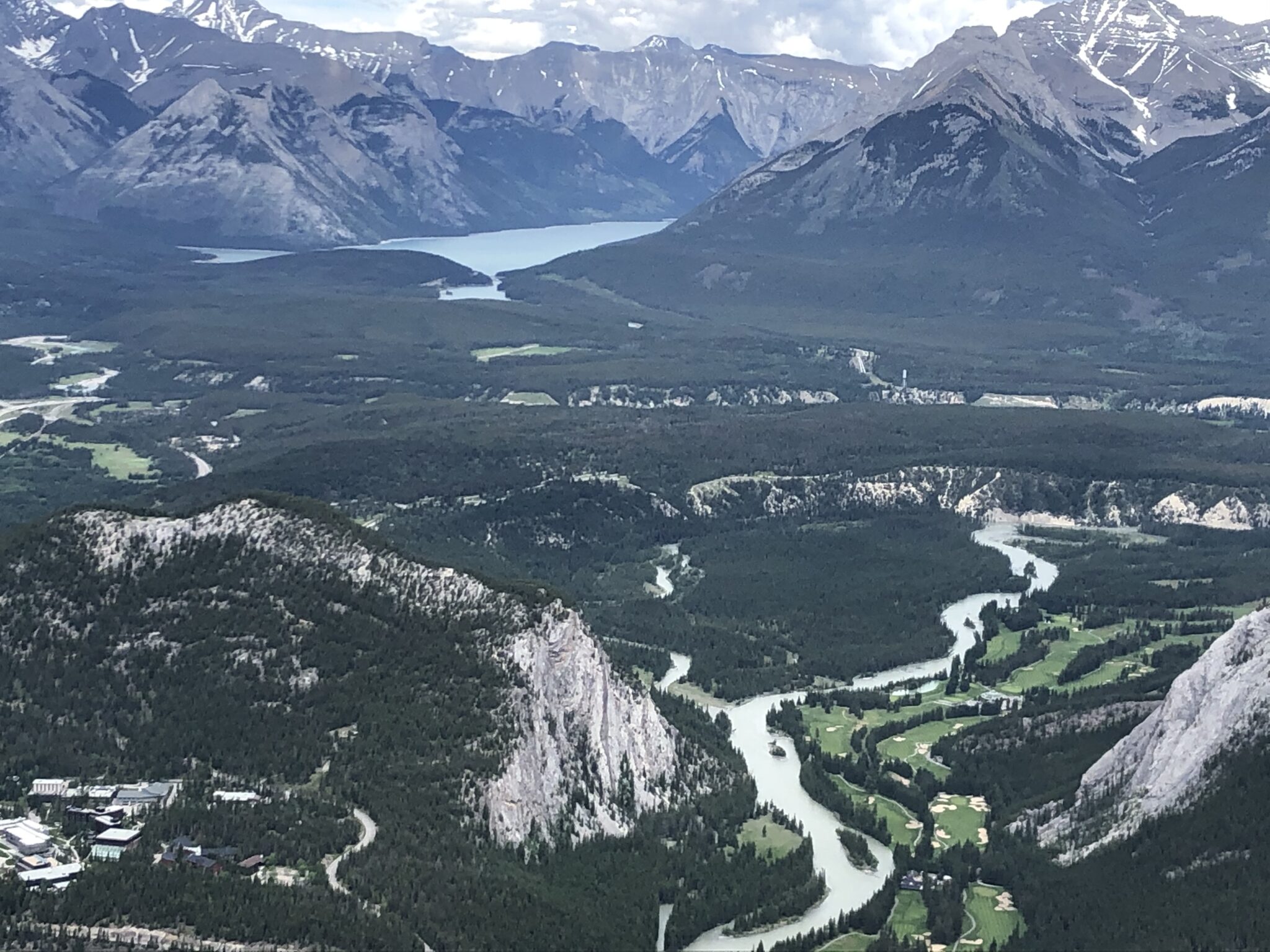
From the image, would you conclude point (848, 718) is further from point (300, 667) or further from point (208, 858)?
point (208, 858)

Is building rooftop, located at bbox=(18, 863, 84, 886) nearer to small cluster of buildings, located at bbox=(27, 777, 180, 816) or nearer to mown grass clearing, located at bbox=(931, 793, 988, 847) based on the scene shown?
small cluster of buildings, located at bbox=(27, 777, 180, 816)

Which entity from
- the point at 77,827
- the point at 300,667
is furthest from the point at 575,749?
the point at 77,827

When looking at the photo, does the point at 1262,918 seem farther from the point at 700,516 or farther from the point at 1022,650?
the point at 700,516

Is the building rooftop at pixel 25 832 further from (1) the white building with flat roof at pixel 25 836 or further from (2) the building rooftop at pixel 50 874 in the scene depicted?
(2) the building rooftop at pixel 50 874

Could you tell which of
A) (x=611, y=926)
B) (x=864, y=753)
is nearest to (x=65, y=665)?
(x=611, y=926)

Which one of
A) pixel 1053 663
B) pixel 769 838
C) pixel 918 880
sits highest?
pixel 918 880

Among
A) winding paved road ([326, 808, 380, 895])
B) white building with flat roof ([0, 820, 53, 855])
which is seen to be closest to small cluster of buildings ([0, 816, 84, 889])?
white building with flat roof ([0, 820, 53, 855])
